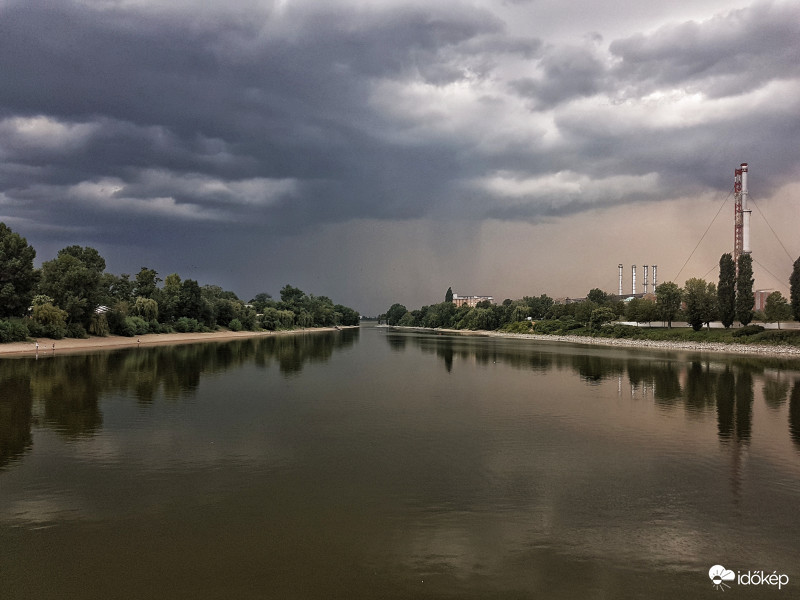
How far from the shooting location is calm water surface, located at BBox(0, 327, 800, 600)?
8961mm

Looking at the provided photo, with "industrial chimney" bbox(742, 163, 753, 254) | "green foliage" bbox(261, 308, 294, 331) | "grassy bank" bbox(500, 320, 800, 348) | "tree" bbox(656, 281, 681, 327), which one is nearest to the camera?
"grassy bank" bbox(500, 320, 800, 348)

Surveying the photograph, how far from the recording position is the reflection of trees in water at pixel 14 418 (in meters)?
16.6

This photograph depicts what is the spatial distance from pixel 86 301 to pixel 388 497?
226 ft

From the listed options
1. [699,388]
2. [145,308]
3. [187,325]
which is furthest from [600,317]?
[145,308]

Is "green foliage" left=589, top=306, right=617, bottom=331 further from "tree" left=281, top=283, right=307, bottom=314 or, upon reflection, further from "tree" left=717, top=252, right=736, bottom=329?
"tree" left=281, top=283, right=307, bottom=314

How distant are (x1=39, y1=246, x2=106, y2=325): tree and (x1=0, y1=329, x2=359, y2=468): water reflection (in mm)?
15877

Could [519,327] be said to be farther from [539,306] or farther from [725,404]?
[725,404]

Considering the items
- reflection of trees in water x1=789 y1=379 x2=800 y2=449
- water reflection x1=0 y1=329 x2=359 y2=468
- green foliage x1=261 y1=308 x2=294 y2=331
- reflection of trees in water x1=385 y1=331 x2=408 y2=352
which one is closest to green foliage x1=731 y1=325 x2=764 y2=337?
reflection of trees in water x1=789 y1=379 x2=800 y2=449

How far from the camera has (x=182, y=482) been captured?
13711 mm

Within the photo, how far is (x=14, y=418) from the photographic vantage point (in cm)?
2141

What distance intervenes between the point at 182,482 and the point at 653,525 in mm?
12854

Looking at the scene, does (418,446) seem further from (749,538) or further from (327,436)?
(749,538)

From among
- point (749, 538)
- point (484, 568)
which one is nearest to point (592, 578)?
point (484, 568)

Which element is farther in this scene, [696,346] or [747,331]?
[696,346]
